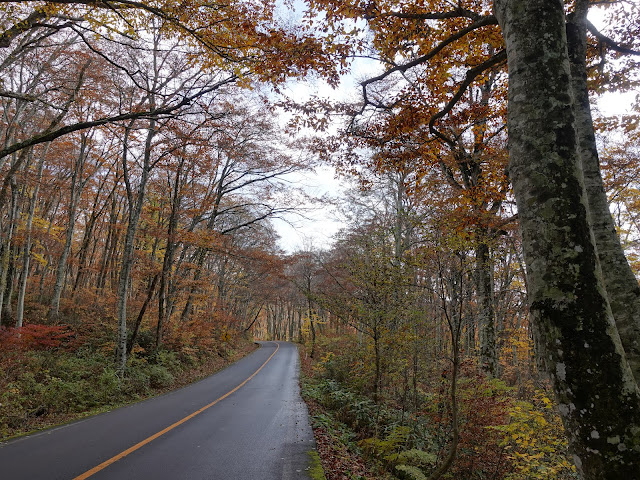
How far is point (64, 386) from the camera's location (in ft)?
28.8

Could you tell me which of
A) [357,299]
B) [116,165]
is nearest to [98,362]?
[357,299]

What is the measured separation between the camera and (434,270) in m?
5.80

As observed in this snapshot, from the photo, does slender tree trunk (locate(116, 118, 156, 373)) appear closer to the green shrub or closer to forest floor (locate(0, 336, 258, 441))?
forest floor (locate(0, 336, 258, 441))

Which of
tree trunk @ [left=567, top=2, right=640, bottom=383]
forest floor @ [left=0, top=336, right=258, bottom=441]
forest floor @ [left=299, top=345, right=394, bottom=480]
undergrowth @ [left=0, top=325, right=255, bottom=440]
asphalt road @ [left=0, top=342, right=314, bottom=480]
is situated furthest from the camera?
undergrowth @ [left=0, top=325, right=255, bottom=440]

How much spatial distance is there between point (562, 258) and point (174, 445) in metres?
6.34

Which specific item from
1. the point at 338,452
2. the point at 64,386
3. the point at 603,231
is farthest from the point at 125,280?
the point at 603,231

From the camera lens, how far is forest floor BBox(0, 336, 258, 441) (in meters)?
7.11

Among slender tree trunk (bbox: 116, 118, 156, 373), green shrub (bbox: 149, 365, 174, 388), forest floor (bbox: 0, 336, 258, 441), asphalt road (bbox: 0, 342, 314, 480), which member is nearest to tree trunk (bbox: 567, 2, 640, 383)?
asphalt road (bbox: 0, 342, 314, 480)

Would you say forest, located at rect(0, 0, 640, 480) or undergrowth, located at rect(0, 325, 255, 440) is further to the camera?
undergrowth, located at rect(0, 325, 255, 440)

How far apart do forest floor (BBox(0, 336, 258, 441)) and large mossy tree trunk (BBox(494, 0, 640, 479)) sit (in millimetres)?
8162

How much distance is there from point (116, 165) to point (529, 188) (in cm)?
2570

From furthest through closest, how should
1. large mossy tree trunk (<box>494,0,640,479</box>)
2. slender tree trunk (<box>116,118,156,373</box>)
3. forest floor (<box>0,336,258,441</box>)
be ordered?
slender tree trunk (<box>116,118,156,373</box>) → forest floor (<box>0,336,258,441</box>) → large mossy tree trunk (<box>494,0,640,479</box>)

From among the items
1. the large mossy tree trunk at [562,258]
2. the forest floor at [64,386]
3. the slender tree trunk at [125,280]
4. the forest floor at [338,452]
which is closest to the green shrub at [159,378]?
the forest floor at [64,386]

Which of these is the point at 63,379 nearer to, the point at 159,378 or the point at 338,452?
the point at 159,378
